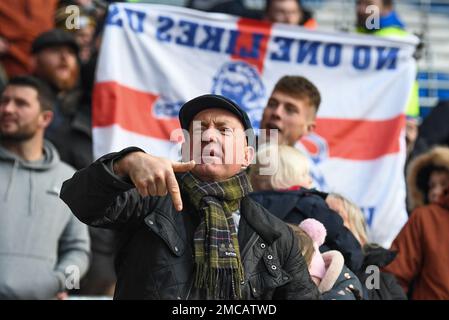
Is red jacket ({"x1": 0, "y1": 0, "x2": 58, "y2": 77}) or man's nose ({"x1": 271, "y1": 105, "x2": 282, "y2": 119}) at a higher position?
red jacket ({"x1": 0, "y1": 0, "x2": 58, "y2": 77})

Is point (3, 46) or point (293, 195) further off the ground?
point (3, 46)

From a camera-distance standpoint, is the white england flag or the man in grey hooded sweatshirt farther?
the white england flag

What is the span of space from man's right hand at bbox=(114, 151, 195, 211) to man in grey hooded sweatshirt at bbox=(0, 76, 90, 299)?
93.3 inches

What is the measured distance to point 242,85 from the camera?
6.91 metres

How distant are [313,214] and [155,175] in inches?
63.1

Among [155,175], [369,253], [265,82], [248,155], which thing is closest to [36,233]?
[369,253]

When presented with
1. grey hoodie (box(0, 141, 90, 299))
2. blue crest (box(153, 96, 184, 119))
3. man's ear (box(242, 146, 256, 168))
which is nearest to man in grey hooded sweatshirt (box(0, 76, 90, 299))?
grey hoodie (box(0, 141, 90, 299))

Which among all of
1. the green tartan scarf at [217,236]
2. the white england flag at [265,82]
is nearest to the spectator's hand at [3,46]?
the white england flag at [265,82]

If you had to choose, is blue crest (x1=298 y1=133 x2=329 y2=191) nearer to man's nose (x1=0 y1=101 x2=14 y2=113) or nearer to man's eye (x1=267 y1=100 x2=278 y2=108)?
man's eye (x1=267 y1=100 x2=278 y2=108)

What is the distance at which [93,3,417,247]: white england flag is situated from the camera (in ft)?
22.3

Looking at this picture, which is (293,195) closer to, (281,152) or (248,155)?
(281,152)

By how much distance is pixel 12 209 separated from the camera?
5.66m
